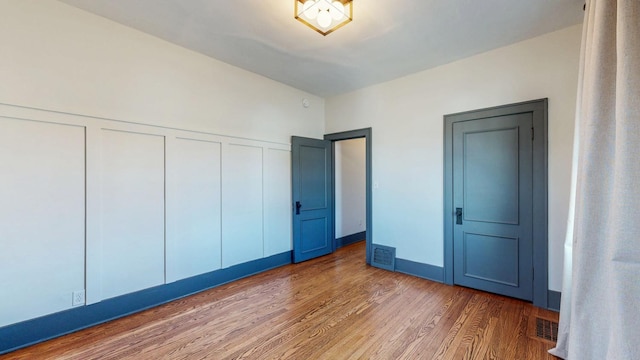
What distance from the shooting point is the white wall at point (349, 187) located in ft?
17.5

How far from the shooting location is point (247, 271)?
12.5 ft

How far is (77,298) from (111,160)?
131cm

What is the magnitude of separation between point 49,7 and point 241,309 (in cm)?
331

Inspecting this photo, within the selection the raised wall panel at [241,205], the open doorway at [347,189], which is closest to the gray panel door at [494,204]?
the open doorway at [347,189]

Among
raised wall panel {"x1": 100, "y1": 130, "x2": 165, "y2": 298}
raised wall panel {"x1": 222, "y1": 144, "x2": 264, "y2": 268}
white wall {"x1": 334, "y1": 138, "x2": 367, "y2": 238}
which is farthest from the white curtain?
white wall {"x1": 334, "y1": 138, "x2": 367, "y2": 238}

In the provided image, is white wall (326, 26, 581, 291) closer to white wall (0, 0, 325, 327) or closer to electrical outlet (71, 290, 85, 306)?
white wall (0, 0, 325, 327)

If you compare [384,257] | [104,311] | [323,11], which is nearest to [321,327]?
[384,257]

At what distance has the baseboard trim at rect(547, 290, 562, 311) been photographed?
2.75 metres

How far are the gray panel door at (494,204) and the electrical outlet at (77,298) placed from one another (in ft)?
13.5

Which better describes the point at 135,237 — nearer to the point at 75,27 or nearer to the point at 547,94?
the point at 75,27

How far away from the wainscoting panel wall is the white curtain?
3447 millimetres

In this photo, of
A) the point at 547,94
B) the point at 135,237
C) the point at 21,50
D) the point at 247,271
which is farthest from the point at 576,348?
the point at 21,50

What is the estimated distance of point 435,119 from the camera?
11.9ft

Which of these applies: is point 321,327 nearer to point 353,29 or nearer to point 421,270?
point 421,270
